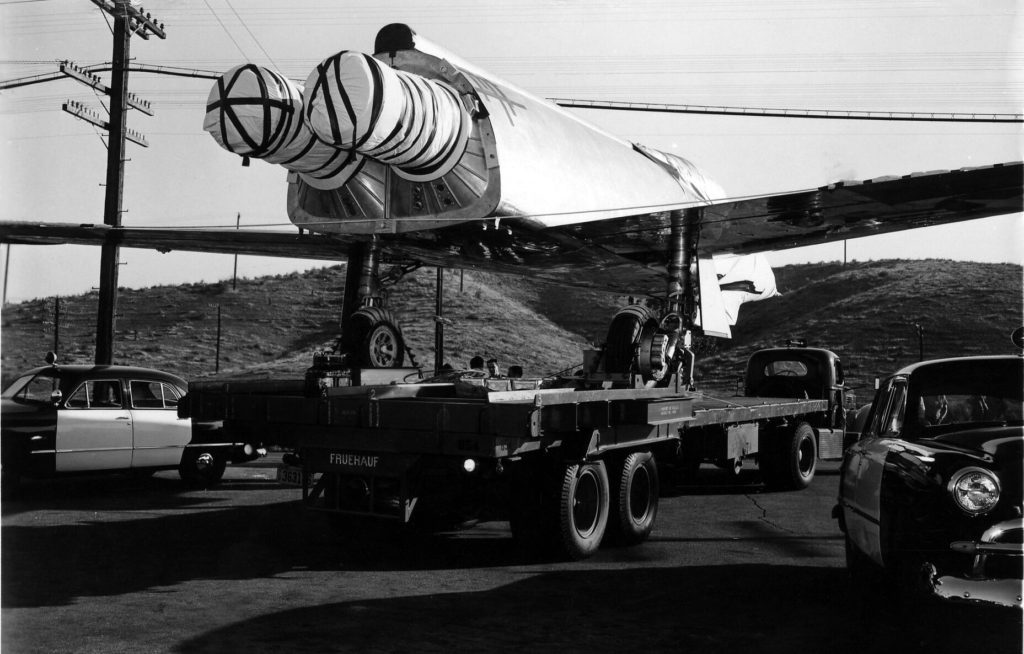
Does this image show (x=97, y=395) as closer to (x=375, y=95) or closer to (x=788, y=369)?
(x=375, y=95)

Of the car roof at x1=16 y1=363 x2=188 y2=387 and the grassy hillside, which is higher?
the grassy hillside

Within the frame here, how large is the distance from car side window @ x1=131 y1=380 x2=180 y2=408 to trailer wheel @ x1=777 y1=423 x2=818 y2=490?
7.88 m

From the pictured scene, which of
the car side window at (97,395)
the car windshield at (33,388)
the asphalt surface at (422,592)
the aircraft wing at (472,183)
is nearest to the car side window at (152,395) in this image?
the car side window at (97,395)

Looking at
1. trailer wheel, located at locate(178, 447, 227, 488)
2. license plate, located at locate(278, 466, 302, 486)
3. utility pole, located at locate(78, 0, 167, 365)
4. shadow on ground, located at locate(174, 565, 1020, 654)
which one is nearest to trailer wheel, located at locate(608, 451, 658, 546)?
shadow on ground, located at locate(174, 565, 1020, 654)

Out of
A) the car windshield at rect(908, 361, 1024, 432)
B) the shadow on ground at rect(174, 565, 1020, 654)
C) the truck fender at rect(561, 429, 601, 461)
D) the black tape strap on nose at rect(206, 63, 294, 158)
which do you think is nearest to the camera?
the shadow on ground at rect(174, 565, 1020, 654)

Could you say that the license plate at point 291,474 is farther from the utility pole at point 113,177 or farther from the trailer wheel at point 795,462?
the utility pole at point 113,177

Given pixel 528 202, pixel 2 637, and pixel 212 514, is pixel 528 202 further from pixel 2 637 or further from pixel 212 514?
pixel 2 637

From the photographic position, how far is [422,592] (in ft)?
19.3

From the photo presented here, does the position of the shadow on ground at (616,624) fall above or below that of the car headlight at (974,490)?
below

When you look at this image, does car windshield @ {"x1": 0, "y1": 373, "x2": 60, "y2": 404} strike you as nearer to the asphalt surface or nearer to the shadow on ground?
the asphalt surface

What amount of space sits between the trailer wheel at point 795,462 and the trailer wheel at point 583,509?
5.18 metres

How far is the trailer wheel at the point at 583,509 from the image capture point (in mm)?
6730

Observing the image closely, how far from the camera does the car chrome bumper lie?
4090mm

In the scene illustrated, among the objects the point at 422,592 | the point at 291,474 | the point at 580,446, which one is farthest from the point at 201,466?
the point at 580,446
